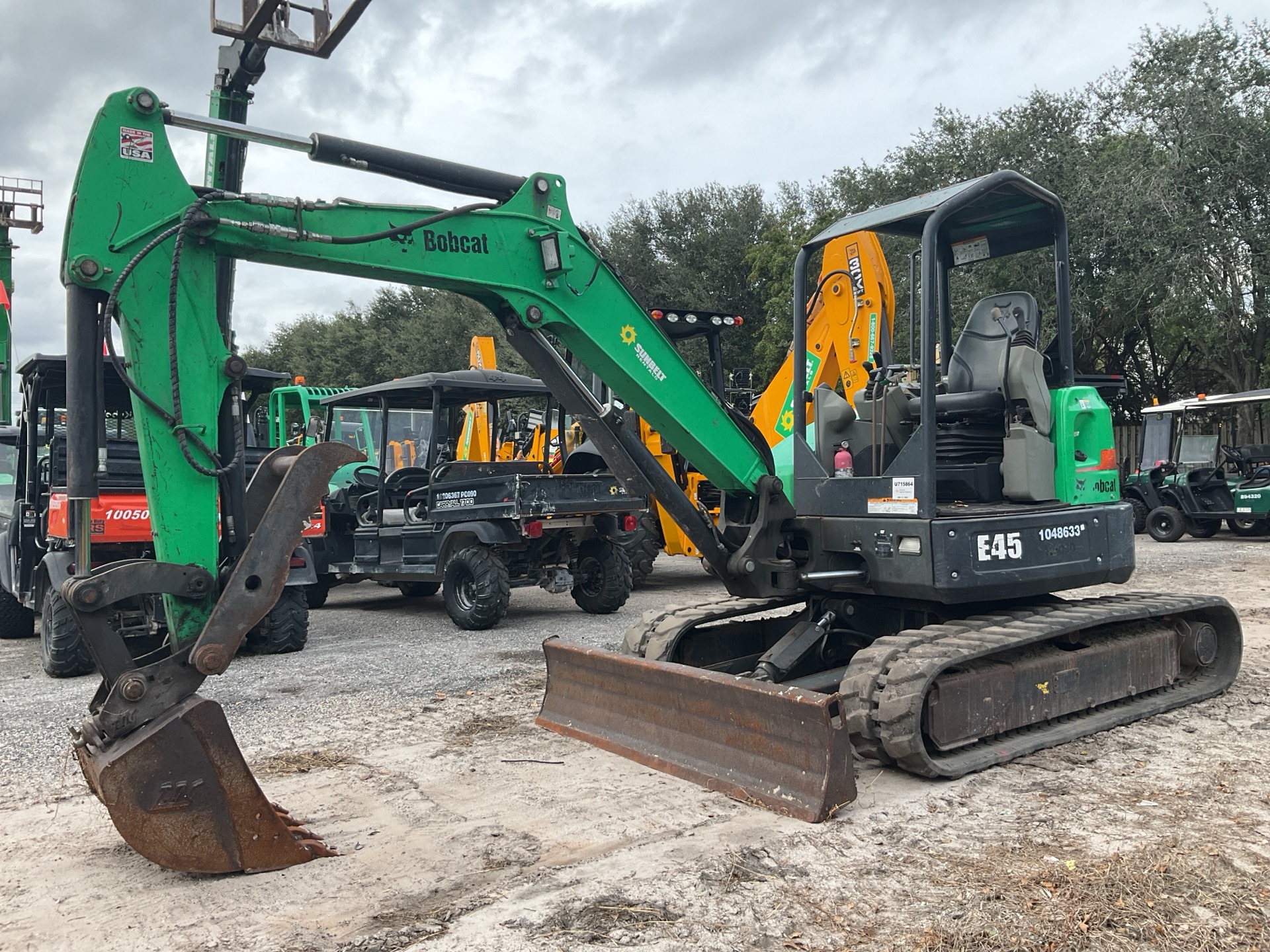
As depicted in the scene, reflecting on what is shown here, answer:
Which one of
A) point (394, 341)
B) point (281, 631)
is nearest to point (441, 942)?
point (281, 631)

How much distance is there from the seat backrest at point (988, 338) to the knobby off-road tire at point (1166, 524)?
1457cm

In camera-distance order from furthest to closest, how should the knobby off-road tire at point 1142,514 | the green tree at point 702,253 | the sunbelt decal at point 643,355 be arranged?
the green tree at point 702,253 → the knobby off-road tire at point 1142,514 → the sunbelt decal at point 643,355

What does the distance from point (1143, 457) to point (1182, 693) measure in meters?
15.0

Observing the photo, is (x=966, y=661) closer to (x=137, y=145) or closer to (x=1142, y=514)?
(x=137, y=145)

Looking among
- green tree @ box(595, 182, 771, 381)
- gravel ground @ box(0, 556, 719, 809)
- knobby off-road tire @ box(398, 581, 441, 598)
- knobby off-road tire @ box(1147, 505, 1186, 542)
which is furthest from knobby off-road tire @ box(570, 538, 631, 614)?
green tree @ box(595, 182, 771, 381)

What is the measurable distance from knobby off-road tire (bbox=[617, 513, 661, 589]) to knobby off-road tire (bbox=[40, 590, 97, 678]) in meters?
5.60

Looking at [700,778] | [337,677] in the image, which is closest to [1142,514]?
[337,677]

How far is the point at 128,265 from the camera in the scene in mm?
3725

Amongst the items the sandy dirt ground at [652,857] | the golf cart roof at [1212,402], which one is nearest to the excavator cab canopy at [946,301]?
the sandy dirt ground at [652,857]

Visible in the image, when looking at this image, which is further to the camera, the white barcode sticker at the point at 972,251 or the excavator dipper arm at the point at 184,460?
the white barcode sticker at the point at 972,251

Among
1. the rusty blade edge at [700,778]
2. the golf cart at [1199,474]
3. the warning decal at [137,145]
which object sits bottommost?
the rusty blade edge at [700,778]

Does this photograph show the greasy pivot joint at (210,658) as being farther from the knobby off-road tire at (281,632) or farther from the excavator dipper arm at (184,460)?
the knobby off-road tire at (281,632)

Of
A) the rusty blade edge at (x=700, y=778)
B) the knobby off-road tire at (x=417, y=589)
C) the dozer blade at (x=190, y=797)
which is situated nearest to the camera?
the dozer blade at (x=190, y=797)

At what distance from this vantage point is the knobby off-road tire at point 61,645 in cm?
766
